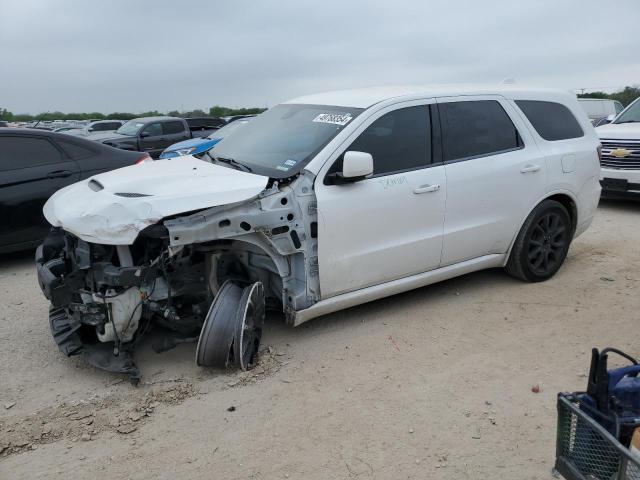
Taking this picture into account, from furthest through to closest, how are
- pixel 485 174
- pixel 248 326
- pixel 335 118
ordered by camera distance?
pixel 485 174, pixel 335 118, pixel 248 326

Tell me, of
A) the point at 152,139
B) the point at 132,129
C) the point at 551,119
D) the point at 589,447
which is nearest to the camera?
the point at 589,447

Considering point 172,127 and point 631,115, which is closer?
point 631,115

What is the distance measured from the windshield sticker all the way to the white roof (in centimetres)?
14

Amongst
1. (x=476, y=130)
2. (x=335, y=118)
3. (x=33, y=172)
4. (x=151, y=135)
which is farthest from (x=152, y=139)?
(x=476, y=130)

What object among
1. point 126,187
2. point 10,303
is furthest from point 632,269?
point 10,303

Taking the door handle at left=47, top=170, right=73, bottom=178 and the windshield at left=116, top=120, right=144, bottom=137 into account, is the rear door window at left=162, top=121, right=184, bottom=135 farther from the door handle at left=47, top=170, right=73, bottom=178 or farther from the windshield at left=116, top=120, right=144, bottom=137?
the door handle at left=47, top=170, right=73, bottom=178

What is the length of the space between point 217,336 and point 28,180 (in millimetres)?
3660

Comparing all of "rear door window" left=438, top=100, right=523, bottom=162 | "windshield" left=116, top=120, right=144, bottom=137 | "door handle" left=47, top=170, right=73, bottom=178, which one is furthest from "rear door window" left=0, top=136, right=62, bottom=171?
"windshield" left=116, top=120, right=144, bottom=137

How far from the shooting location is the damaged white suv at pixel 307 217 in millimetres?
3600

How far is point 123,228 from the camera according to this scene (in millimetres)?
3361

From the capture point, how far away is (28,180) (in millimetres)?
6074

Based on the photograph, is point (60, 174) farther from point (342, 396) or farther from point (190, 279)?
point (342, 396)

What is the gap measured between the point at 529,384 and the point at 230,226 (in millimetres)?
2173

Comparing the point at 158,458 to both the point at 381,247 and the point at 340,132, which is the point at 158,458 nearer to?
the point at 381,247
